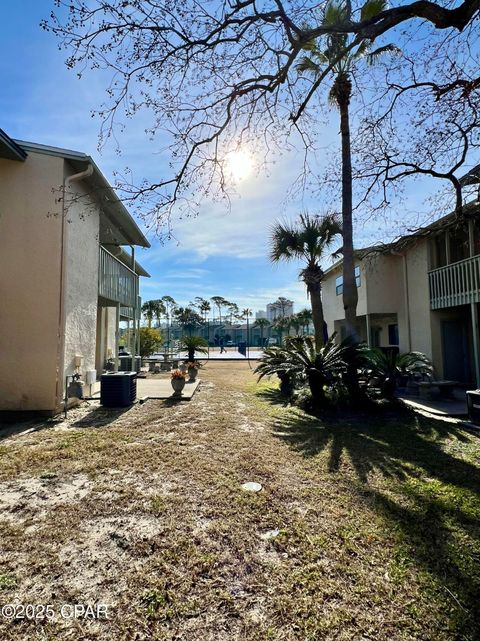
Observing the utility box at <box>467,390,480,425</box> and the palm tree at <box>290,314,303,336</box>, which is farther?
the palm tree at <box>290,314,303,336</box>

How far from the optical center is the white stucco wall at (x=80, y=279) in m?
7.59

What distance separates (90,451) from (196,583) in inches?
129

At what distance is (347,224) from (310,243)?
3843 mm

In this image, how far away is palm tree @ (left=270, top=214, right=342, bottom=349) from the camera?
41.9 feet

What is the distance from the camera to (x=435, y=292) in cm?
1130

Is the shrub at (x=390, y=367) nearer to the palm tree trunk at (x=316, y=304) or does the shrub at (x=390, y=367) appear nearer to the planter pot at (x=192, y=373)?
the palm tree trunk at (x=316, y=304)

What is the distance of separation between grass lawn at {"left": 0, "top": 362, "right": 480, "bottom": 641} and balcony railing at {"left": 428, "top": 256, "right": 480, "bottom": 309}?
240 inches

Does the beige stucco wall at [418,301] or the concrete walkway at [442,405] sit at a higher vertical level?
the beige stucco wall at [418,301]

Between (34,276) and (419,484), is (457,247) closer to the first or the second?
(419,484)

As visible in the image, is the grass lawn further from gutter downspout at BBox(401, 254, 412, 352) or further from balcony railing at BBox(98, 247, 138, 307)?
gutter downspout at BBox(401, 254, 412, 352)

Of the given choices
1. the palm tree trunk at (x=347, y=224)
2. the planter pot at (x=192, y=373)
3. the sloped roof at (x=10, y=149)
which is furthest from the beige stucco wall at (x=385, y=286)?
the sloped roof at (x=10, y=149)

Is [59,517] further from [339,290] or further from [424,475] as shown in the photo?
[339,290]

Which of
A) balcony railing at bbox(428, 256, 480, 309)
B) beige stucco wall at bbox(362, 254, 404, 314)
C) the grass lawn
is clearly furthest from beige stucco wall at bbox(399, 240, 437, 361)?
the grass lawn

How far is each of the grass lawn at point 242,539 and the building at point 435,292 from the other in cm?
641
